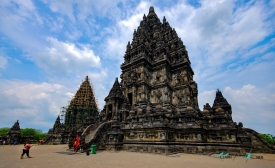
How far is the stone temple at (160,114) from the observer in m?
14.7

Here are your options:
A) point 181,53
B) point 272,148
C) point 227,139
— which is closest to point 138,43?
point 181,53

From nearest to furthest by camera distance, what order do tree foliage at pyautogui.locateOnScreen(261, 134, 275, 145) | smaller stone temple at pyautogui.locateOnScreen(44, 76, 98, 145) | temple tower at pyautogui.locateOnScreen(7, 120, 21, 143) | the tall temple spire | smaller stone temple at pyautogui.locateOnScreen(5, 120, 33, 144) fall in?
the tall temple spire, tree foliage at pyautogui.locateOnScreen(261, 134, 275, 145), smaller stone temple at pyautogui.locateOnScreen(5, 120, 33, 144), temple tower at pyautogui.locateOnScreen(7, 120, 21, 143), smaller stone temple at pyautogui.locateOnScreen(44, 76, 98, 145)

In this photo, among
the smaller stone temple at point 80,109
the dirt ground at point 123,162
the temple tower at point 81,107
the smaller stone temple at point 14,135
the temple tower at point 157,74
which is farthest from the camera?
the temple tower at point 81,107

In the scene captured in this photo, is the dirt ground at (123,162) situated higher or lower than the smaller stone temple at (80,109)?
lower

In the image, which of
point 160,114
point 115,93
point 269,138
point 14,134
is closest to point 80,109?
point 14,134

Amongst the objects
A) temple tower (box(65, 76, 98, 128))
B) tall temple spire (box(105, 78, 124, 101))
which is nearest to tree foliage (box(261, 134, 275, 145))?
tall temple spire (box(105, 78, 124, 101))

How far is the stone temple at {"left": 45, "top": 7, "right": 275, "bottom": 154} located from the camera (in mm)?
14688

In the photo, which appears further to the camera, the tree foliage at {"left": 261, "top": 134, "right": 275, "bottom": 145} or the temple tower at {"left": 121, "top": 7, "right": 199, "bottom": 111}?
the temple tower at {"left": 121, "top": 7, "right": 199, "bottom": 111}

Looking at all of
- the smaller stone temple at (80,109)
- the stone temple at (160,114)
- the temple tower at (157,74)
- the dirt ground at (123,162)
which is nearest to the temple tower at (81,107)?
the smaller stone temple at (80,109)

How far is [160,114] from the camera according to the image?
15672mm

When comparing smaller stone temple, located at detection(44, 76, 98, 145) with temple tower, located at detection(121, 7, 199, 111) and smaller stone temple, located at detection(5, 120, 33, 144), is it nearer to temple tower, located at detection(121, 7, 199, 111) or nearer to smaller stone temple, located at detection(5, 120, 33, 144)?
smaller stone temple, located at detection(5, 120, 33, 144)

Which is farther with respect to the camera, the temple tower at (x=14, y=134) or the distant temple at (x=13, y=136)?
the temple tower at (x=14, y=134)

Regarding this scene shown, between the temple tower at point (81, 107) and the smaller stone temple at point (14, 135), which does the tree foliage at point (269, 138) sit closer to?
the temple tower at point (81, 107)

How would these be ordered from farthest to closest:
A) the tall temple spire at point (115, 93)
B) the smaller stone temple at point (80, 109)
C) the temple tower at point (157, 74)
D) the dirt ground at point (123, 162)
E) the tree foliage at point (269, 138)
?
the smaller stone temple at point (80, 109), the temple tower at point (157, 74), the tree foliage at point (269, 138), the tall temple spire at point (115, 93), the dirt ground at point (123, 162)
